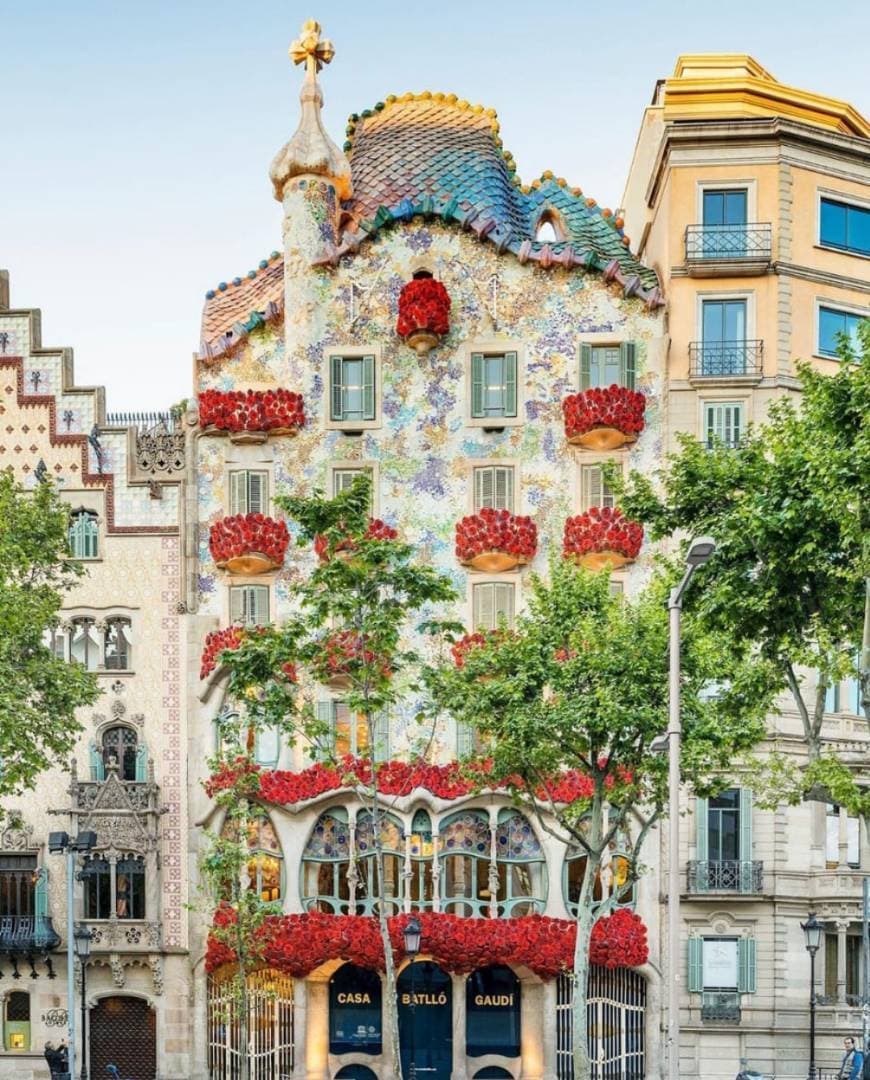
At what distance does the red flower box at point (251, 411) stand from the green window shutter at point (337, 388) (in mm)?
1007

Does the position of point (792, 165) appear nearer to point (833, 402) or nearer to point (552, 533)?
point (552, 533)

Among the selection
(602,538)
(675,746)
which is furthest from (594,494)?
(675,746)

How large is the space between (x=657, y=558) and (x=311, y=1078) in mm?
18752

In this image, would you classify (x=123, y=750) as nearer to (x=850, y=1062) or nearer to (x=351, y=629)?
(x=351, y=629)

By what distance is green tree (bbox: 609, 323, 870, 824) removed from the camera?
3198cm

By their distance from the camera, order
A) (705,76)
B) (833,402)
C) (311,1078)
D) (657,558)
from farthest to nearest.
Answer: (705,76) → (311,1078) → (657,558) → (833,402)

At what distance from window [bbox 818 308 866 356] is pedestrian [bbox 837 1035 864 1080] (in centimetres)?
1781

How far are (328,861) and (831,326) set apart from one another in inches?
771

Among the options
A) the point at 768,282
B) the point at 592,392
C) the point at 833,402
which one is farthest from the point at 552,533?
the point at 833,402

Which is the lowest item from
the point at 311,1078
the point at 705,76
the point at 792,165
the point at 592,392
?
the point at 311,1078

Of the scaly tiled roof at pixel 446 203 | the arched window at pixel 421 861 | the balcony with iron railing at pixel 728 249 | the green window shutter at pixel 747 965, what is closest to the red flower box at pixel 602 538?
the scaly tiled roof at pixel 446 203

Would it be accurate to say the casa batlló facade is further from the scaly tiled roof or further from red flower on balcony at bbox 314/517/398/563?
red flower on balcony at bbox 314/517/398/563

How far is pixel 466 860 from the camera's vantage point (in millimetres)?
49688

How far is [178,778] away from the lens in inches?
2004
